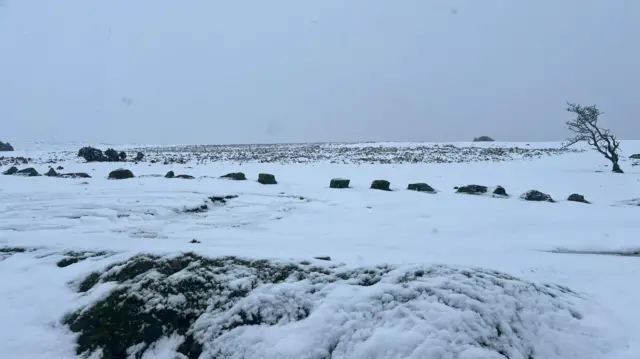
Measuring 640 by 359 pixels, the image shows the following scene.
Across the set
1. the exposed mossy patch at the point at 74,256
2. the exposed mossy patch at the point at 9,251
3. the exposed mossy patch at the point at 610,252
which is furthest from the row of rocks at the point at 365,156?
the exposed mossy patch at the point at 74,256

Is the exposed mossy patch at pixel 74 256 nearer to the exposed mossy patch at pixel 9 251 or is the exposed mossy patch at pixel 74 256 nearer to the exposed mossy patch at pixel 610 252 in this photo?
the exposed mossy patch at pixel 9 251

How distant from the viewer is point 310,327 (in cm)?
466

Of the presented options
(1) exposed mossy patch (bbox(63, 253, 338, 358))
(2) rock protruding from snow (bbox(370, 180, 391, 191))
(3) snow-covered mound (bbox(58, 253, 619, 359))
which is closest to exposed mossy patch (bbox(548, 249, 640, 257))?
→ (3) snow-covered mound (bbox(58, 253, 619, 359))

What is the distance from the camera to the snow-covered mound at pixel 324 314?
14.6ft

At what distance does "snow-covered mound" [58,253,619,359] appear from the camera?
4.44 m

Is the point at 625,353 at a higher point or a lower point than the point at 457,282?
lower

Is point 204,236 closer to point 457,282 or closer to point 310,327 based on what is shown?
point 310,327

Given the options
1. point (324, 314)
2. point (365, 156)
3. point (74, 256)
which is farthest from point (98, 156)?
point (324, 314)

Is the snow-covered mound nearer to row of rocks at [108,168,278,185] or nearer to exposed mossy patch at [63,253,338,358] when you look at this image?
exposed mossy patch at [63,253,338,358]

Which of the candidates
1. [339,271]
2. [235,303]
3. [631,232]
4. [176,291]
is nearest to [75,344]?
[176,291]

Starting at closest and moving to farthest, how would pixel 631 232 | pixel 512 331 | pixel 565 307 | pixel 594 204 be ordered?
pixel 512 331, pixel 565 307, pixel 631 232, pixel 594 204

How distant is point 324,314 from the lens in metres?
4.84

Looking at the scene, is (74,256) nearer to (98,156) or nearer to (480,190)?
(480,190)

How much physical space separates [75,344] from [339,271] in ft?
10.8
